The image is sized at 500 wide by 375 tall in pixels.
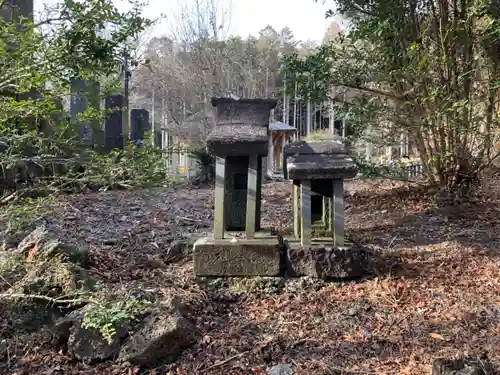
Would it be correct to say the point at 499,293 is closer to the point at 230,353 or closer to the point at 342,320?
the point at 342,320

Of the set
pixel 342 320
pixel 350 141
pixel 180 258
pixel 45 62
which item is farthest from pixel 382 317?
pixel 350 141

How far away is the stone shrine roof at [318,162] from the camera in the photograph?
3111 mm

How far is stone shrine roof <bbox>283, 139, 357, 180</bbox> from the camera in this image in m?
3.11

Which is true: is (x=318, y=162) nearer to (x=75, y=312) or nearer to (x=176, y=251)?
(x=176, y=251)

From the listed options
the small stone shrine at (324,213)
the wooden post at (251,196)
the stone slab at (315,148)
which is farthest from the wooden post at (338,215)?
the wooden post at (251,196)

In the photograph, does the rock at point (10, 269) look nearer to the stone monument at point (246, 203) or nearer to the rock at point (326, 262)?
the stone monument at point (246, 203)

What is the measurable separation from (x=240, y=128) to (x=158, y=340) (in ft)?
4.98

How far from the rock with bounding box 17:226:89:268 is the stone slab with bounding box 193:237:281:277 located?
0.79 metres

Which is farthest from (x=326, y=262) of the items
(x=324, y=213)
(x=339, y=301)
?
(x=324, y=213)

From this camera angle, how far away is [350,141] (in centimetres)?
552

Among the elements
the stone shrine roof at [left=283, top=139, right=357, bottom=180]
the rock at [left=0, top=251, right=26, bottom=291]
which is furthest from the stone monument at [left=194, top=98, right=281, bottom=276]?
the rock at [left=0, top=251, right=26, bottom=291]

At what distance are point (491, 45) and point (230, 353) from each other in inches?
156

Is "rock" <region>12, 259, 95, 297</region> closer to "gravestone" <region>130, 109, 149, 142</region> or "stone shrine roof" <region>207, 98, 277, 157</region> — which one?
"stone shrine roof" <region>207, 98, 277, 157</region>

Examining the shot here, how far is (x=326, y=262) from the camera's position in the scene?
10.2 ft
